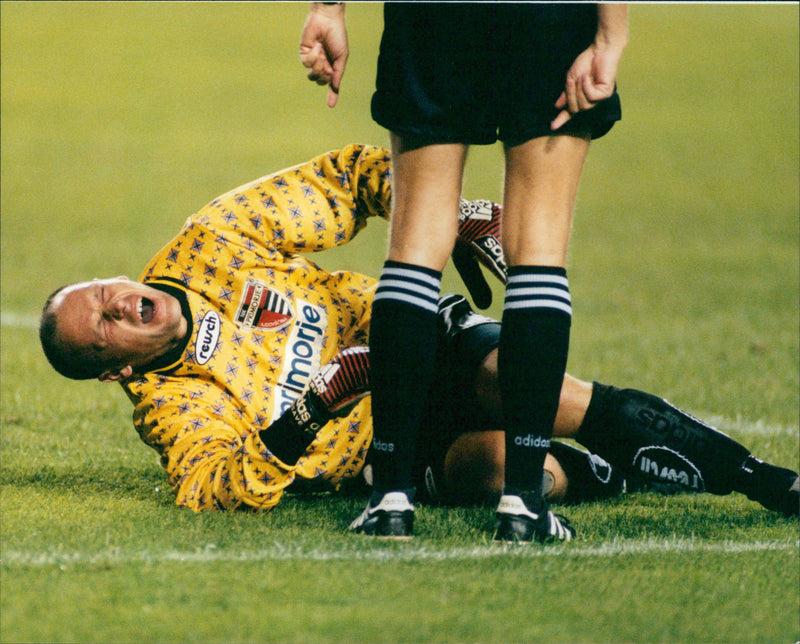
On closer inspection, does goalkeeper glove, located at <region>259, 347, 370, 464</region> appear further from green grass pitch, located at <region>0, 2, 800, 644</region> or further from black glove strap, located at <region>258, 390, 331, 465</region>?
green grass pitch, located at <region>0, 2, 800, 644</region>

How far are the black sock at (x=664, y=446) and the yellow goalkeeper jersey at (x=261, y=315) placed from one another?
729 mm

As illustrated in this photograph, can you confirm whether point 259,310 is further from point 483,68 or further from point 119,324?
point 483,68

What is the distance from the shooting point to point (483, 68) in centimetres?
273

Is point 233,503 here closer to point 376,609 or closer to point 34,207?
point 376,609

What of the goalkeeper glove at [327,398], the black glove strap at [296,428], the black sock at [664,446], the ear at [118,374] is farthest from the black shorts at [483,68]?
the ear at [118,374]

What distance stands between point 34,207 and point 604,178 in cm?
650

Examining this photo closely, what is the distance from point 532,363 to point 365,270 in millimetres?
6301

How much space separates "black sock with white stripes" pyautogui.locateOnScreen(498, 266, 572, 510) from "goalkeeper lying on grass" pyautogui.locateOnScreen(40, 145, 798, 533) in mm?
568

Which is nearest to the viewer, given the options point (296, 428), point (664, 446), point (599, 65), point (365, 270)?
point (599, 65)

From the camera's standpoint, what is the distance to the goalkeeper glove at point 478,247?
3.51 m

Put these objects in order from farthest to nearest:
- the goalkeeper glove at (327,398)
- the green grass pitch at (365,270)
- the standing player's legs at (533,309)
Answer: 1. the goalkeeper glove at (327,398)
2. the standing player's legs at (533,309)
3. the green grass pitch at (365,270)

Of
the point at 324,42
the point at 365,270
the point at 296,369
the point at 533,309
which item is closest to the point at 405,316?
the point at 533,309

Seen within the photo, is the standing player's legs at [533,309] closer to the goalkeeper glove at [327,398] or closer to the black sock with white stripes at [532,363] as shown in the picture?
the black sock with white stripes at [532,363]

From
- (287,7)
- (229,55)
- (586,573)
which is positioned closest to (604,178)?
(229,55)
